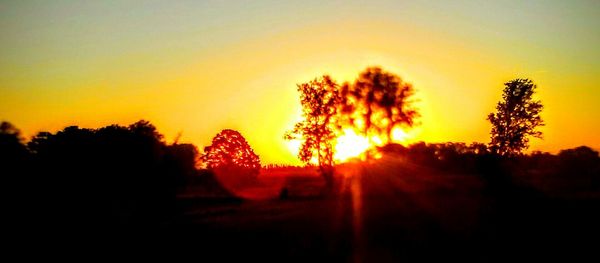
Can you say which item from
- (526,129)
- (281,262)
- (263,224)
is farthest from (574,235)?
(526,129)

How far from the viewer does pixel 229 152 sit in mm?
84000

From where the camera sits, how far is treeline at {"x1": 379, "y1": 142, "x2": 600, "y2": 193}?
54219 millimetres

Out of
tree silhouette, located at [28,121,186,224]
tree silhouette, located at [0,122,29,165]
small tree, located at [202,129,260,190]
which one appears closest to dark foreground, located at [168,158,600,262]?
tree silhouette, located at [28,121,186,224]

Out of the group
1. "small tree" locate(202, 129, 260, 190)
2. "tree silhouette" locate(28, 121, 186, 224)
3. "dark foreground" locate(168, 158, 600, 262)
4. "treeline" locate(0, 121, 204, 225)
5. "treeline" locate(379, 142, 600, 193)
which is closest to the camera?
"dark foreground" locate(168, 158, 600, 262)

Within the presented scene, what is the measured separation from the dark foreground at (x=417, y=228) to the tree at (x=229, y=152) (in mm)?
33100

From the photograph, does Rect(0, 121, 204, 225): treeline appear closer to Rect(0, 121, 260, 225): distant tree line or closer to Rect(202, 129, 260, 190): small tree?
Rect(0, 121, 260, 225): distant tree line

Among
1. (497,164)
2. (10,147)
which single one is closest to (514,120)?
(497,164)

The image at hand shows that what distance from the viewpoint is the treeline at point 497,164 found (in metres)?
54.2

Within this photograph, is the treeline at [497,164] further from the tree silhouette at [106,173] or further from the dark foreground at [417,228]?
the tree silhouette at [106,173]

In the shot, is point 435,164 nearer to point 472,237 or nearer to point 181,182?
point 181,182

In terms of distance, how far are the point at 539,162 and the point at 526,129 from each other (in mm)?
33574

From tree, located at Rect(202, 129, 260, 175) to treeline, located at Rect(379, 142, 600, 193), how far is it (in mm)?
24782

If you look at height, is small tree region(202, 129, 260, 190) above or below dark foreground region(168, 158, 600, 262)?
above

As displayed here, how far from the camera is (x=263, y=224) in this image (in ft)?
115
